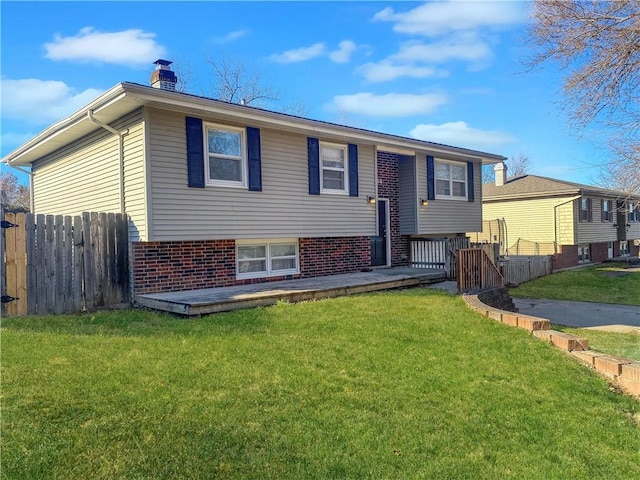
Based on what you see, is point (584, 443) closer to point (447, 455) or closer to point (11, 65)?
point (447, 455)

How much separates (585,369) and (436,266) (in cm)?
855

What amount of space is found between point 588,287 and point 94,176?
50.6ft

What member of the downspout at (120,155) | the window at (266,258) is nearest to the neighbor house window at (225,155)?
the window at (266,258)

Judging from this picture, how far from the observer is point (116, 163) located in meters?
9.52

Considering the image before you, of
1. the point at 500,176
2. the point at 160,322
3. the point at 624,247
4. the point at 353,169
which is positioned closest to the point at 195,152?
the point at 160,322

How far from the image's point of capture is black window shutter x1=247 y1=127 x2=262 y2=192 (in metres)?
9.97

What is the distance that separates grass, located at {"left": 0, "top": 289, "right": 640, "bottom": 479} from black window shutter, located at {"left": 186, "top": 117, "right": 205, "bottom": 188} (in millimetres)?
3826

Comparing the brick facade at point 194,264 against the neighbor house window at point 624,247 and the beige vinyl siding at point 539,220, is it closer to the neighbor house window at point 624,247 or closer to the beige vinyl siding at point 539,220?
the beige vinyl siding at point 539,220

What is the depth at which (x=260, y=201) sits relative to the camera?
404 inches

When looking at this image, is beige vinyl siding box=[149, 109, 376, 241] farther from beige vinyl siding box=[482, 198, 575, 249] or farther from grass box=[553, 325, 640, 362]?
beige vinyl siding box=[482, 198, 575, 249]

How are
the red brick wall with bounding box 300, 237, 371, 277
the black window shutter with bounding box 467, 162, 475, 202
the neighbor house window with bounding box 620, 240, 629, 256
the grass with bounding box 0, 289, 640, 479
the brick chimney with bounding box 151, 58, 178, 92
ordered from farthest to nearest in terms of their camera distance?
the neighbor house window with bounding box 620, 240, 629, 256
the black window shutter with bounding box 467, 162, 475, 202
the red brick wall with bounding box 300, 237, 371, 277
the brick chimney with bounding box 151, 58, 178, 92
the grass with bounding box 0, 289, 640, 479

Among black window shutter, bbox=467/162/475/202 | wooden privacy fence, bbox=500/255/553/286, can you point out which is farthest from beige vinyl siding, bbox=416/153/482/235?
wooden privacy fence, bbox=500/255/553/286

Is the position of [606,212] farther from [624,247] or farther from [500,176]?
[500,176]

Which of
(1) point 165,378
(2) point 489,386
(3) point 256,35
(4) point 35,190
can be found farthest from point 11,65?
(2) point 489,386
